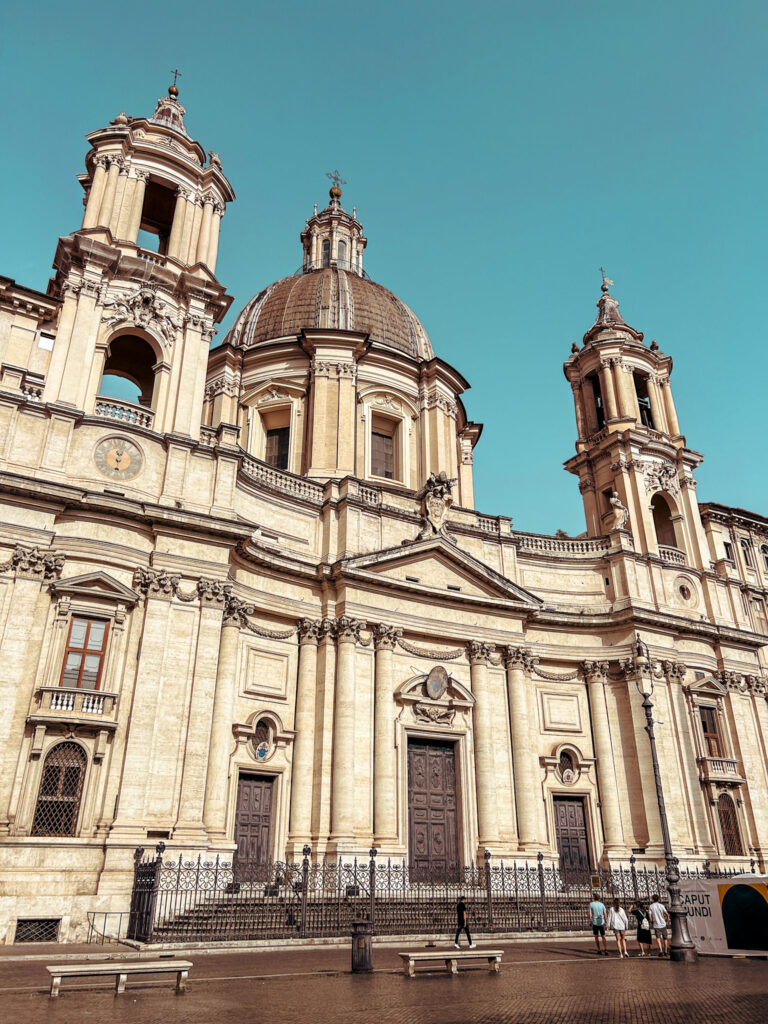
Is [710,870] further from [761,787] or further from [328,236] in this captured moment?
[328,236]

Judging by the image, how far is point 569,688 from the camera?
30062 mm

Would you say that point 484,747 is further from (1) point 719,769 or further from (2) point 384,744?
(1) point 719,769

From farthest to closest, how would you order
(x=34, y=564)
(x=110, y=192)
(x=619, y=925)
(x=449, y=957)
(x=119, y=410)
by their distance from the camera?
(x=110, y=192) < (x=119, y=410) < (x=34, y=564) < (x=619, y=925) < (x=449, y=957)

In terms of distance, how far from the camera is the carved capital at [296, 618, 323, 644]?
25312 millimetres

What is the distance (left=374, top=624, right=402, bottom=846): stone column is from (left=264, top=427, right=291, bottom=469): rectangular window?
1022 centimetres

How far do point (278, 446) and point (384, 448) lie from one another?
4655 mm

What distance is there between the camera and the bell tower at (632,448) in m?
34.2

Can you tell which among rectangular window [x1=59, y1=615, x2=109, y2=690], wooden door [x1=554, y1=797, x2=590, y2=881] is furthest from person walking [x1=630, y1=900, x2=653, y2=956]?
rectangular window [x1=59, y1=615, x2=109, y2=690]

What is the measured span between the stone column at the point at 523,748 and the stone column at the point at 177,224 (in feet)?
60.4

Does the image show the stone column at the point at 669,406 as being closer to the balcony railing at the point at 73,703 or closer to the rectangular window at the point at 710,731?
the rectangular window at the point at 710,731

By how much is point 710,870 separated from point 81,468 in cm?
2482

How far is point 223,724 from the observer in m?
22.1

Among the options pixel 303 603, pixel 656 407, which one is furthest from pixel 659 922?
pixel 656 407

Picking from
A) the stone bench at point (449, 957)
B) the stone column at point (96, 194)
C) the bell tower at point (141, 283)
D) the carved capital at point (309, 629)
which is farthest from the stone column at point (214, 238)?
the stone bench at point (449, 957)
